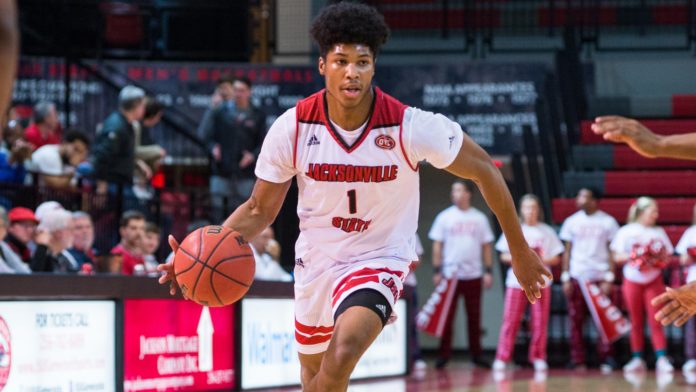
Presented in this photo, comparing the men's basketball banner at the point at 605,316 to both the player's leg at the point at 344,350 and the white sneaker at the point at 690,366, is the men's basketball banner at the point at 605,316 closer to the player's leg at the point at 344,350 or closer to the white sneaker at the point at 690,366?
the white sneaker at the point at 690,366

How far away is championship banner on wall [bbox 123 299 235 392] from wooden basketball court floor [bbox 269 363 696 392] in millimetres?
894

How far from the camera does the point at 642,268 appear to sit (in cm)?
1277

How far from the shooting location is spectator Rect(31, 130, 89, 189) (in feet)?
35.8

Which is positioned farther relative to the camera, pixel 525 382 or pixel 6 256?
pixel 525 382

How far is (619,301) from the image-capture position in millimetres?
13953

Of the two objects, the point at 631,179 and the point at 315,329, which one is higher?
the point at 631,179

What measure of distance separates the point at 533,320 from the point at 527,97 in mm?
3490

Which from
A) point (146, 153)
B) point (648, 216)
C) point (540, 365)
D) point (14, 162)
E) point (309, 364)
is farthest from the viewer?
point (540, 365)

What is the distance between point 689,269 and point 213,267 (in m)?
8.60

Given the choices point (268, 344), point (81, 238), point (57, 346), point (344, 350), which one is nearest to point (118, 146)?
Answer: point (81, 238)

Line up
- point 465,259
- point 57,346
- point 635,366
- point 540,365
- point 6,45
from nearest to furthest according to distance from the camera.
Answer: point 6,45, point 57,346, point 635,366, point 540,365, point 465,259

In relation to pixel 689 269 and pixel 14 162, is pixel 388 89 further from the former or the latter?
pixel 14 162

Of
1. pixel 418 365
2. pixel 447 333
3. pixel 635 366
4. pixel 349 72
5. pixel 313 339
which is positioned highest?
pixel 349 72

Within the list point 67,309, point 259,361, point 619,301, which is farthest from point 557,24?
point 67,309
